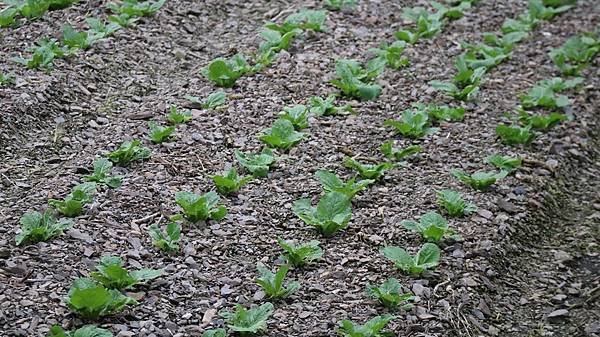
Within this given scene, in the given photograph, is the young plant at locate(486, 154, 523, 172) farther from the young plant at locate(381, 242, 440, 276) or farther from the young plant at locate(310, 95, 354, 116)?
the young plant at locate(381, 242, 440, 276)

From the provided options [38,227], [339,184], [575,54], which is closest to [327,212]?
[339,184]

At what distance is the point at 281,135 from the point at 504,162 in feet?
3.78

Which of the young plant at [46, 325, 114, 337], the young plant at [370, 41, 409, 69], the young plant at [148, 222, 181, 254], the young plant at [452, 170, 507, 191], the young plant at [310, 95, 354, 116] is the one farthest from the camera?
the young plant at [370, 41, 409, 69]

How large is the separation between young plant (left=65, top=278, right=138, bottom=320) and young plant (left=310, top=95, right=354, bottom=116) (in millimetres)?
1780

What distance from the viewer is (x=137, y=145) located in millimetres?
4242

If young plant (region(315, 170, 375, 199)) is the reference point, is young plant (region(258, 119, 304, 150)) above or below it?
above

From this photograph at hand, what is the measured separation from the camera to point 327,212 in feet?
13.1

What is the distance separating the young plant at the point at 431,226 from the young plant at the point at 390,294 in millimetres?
399

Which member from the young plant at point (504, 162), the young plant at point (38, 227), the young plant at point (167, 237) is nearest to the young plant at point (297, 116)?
the young plant at point (504, 162)

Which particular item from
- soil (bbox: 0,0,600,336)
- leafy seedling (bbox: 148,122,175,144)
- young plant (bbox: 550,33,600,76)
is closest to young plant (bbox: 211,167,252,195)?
soil (bbox: 0,0,600,336)

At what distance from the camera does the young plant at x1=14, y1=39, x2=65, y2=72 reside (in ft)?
15.5

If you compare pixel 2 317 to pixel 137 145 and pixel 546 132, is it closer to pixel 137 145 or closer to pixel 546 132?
pixel 137 145

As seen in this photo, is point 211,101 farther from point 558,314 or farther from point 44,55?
point 558,314

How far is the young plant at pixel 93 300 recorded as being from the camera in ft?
10.6
